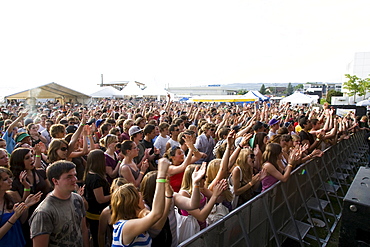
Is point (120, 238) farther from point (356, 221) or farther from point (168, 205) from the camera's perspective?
point (356, 221)

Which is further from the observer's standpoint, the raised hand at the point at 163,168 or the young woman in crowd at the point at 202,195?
the young woman in crowd at the point at 202,195

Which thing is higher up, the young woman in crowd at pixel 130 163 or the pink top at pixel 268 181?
the young woman in crowd at pixel 130 163

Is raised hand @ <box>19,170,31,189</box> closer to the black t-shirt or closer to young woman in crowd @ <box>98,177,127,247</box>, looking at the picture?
the black t-shirt

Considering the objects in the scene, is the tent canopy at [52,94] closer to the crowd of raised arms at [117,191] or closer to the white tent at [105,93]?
the white tent at [105,93]

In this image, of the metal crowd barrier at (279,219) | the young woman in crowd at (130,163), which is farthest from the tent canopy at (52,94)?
the metal crowd barrier at (279,219)

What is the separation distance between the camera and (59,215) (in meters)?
2.28

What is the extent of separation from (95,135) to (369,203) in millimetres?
5917

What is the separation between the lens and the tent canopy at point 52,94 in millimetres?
18719

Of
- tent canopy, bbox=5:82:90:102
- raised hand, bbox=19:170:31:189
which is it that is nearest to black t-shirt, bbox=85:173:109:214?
raised hand, bbox=19:170:31:189

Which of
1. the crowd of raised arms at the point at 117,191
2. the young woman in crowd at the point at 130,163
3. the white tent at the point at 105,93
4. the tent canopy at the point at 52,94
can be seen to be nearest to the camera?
the crowd of raised arms at the point at 117,191

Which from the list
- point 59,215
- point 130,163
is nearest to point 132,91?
point 130,163

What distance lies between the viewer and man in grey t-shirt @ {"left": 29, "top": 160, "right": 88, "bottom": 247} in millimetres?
2156

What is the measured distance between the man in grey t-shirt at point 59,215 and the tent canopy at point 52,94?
19435 mm

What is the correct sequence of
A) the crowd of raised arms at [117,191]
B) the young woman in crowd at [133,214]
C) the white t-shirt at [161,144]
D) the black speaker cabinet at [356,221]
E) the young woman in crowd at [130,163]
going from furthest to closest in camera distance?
the white t-shirt at [161,144], the young woman in crowd at [130,163], the crowd of raised arms at [117,191], the black speaker cabinet at [356,221], the young woman in crowd at [133,214]
